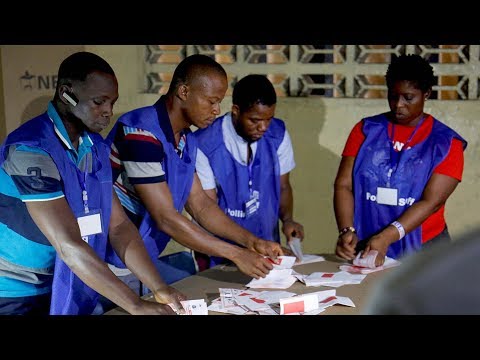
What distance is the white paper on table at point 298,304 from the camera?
2492 millimetres

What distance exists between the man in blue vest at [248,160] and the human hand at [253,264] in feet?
1.89

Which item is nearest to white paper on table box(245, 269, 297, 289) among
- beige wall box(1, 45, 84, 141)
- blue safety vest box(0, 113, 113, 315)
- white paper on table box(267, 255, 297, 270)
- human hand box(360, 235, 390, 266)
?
white paper on table box(267, 255, 297, 270)

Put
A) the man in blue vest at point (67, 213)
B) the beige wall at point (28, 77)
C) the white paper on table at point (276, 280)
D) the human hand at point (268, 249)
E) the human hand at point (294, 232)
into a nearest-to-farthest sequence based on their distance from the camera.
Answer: the man in blue vest at point (67, 213) < the white paper on table at point (276, 280) < the human hand at point (268, 249) < the human hand at point (294, 232) < the beige wall at point (28, 77)

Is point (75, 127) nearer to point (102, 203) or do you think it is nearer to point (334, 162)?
point (102, 203)

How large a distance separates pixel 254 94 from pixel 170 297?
48.7 inches

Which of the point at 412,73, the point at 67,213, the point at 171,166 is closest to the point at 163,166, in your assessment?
the point at 171,166

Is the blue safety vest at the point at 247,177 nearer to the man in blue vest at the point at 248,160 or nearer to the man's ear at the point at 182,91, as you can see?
the man in blue vest at the point at 248,160

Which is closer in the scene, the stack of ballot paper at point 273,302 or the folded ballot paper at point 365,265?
the stack of ballot paper at point 273,302

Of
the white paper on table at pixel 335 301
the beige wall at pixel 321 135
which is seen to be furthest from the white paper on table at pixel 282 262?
the beige wall at pixel 321 135

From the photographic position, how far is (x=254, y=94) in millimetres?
3328

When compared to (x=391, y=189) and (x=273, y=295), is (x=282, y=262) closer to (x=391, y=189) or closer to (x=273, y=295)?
(x=273, y=295)

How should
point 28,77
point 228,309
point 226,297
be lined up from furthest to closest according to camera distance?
point 28,77
point 226,297
point 228,309

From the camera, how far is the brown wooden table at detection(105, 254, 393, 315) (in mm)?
2625

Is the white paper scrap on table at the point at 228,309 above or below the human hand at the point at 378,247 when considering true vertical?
below
